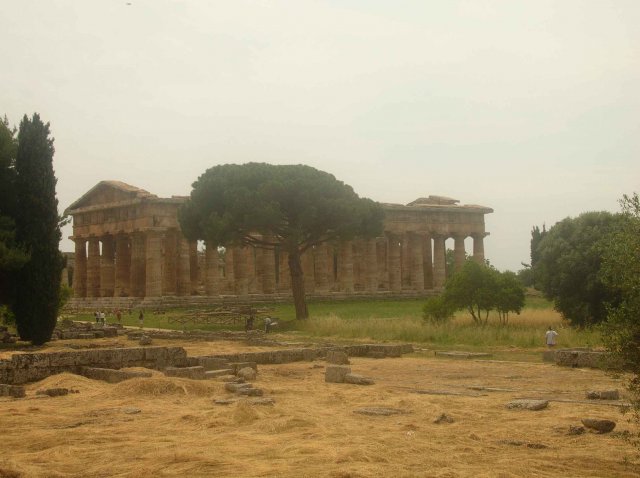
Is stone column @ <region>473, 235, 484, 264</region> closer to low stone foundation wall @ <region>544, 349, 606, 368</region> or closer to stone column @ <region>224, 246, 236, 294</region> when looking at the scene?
stone column @ <region>224, 246, 236, 294</region>

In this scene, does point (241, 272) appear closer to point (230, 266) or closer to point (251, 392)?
point (230, 266)

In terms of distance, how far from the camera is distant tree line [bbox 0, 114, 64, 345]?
27.4 metres

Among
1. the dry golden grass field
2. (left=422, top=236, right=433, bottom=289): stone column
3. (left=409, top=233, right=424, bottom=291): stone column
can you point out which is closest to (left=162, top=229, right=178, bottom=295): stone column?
(left=409, top=233, right=424, bottom=291): stone column

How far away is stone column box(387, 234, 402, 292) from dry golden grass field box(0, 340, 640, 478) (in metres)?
47.5

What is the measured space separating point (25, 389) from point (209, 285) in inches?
1617

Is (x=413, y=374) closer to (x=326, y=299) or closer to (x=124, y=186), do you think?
(x=326, y=299)

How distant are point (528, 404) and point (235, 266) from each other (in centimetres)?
4637

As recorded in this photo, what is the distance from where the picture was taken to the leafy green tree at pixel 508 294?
3145 cm

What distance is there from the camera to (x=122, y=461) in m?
9.40

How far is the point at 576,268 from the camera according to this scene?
99.1 feet

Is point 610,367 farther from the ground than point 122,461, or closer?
farther from the ground

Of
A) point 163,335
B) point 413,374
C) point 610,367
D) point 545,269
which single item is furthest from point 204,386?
point 545,269

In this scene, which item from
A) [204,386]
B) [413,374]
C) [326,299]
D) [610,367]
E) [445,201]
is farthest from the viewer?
[445,201]

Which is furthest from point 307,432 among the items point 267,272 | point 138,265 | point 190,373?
point 267,272
